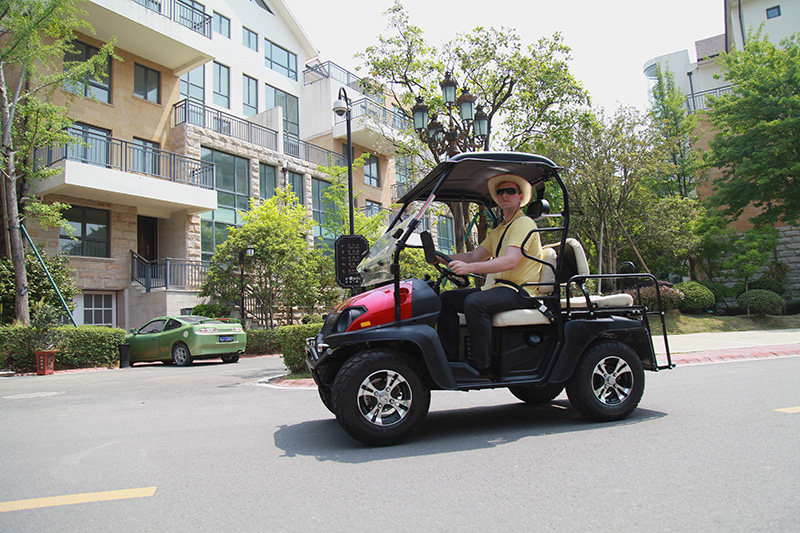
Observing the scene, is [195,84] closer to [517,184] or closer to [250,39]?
[250,39]

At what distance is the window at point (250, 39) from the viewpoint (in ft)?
96.8

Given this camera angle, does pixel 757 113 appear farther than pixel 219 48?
No

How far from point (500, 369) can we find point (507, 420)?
88cm

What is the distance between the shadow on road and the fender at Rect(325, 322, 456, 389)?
0.56 m

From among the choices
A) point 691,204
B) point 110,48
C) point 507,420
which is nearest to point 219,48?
point 110,48

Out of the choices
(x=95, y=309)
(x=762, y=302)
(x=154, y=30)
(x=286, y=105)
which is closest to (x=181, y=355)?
(x=95, y=309)

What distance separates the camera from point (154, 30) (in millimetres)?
21234

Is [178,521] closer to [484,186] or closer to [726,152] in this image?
[484,186]

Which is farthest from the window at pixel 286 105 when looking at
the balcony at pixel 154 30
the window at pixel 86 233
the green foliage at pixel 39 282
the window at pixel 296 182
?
the green foliage at pixel 39 282

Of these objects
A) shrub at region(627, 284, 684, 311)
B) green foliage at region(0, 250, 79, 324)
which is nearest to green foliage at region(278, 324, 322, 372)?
green foliage at region(0, 250, 79, 324)

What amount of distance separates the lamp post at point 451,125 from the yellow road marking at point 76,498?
33.7 feet

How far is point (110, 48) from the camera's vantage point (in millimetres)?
17547

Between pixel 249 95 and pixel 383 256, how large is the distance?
26.9 meters

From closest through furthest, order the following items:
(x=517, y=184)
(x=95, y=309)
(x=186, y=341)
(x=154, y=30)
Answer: (x=517, y=184), (x=186, y=341), (x=95, y=309), (x=154, y=30)
